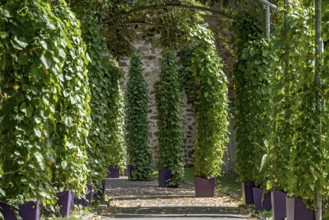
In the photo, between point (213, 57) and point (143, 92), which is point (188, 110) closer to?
point (143, 92)

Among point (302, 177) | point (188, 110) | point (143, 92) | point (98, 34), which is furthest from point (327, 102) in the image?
point (188, 110)

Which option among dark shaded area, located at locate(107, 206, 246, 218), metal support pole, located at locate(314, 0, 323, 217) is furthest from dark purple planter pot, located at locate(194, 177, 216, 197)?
A: metal support pole, located at locate(314, 0, 323, 217)

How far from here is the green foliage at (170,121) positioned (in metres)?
19.2

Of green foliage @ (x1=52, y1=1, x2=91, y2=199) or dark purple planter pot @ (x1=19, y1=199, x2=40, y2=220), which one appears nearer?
dark purple planter pot @ (x1=19, y1=199, x2=40, y2=220)

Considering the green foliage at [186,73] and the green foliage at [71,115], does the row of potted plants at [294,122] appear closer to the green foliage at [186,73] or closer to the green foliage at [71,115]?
the green foliage at [71,115]

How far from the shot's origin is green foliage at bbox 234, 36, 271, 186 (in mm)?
12188

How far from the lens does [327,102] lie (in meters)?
7.17

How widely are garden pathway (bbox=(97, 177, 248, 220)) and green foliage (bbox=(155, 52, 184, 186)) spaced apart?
0.73 meters

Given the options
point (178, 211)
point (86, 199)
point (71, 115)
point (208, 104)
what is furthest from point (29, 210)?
Answer: point (208, 104)

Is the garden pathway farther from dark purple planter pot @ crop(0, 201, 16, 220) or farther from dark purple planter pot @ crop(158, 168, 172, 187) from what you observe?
dark purple planter pot @ crop(0, 201, 16, 220)

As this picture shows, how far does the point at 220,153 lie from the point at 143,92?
24.7 feet

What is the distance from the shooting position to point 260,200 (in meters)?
11.9

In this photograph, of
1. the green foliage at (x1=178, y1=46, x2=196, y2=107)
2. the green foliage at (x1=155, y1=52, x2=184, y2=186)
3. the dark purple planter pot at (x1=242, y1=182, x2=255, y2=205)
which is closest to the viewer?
the dark purple planter pot at (x1=242, y1=182, x2=255, y2=205)

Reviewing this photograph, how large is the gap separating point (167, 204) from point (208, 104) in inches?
90.6
